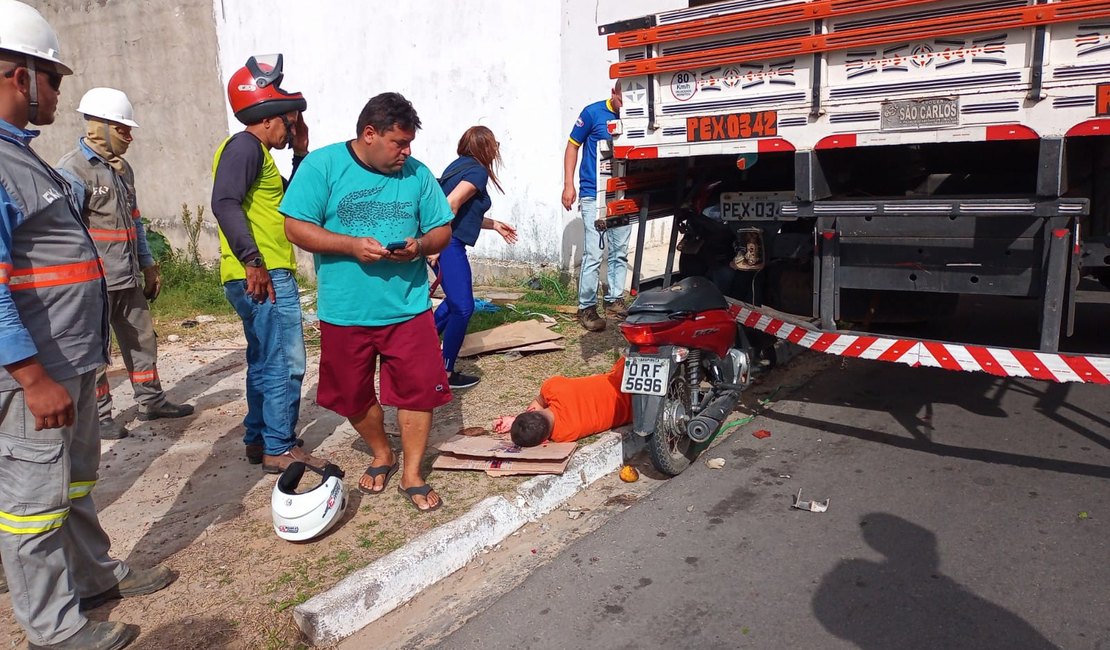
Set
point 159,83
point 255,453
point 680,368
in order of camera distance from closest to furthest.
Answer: point 680,368
point 255,453
point 159,83

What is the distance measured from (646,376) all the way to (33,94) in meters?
2.86

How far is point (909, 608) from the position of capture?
3.12 metres

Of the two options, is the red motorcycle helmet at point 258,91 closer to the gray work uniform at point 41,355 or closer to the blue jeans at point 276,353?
the blue jeans at point 276,353

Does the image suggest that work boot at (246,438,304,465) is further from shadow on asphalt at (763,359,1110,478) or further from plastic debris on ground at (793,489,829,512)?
shadow on asphalt at (763,359,1110,478)

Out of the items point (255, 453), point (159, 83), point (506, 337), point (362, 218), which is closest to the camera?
point (362, 218)

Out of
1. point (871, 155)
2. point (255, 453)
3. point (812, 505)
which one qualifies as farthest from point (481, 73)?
point (812, 505)

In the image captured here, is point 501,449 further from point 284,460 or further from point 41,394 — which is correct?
point 41,394

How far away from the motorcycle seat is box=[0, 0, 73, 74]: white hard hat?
284cm

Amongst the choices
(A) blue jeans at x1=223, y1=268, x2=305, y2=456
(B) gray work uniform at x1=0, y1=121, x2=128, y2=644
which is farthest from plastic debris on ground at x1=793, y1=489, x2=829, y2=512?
(B) gray work uniform at x1=0, y1=121, x2=128, y2=644

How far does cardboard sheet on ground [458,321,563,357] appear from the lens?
21.2 feet

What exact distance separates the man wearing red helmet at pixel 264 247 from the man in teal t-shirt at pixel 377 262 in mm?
486

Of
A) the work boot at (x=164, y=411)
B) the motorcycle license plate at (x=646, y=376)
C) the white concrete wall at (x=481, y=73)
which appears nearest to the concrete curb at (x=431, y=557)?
the motorcycle license plate at (x=646, y=376)

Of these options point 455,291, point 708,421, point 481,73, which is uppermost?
point 481,73

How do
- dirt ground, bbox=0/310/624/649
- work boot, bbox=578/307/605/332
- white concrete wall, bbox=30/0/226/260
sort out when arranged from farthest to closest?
1. white concrete wall, bbox=30/0/226/260
2. work boot, bbox=578/307/605/332
3. dirt ground, bbox=0/310/624/649
